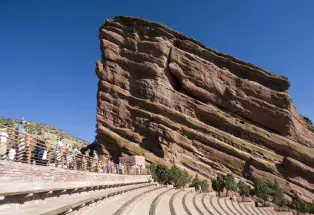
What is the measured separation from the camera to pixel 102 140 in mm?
50156

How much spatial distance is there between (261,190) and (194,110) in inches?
710

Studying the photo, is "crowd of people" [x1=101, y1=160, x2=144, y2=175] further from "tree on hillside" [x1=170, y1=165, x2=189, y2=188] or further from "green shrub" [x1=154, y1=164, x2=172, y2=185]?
"tree on hillside" [x1=170, y1=165, x2=189, y2=188]

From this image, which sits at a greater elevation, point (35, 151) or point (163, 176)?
point (35, 151)

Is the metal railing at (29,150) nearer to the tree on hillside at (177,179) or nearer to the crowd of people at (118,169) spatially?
the crowd of people at (118,169)

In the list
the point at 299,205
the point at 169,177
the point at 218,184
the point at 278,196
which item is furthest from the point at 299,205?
the point at 169,177

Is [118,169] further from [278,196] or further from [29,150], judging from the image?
[278,196]

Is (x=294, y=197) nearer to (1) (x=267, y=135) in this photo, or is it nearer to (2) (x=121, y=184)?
(1) (x=267, y=135)

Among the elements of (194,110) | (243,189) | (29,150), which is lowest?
(243,189)

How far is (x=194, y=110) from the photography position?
178 ft

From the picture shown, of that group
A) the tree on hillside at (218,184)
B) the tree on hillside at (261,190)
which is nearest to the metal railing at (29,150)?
the tree on hillside at (218,184)

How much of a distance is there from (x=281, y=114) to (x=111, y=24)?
3843cm

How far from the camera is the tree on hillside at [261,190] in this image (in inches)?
1780

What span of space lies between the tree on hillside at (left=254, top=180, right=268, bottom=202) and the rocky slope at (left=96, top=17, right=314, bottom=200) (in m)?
3.12

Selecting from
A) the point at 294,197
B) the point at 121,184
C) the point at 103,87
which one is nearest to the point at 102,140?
the point at 103,87
